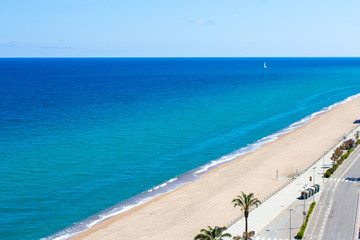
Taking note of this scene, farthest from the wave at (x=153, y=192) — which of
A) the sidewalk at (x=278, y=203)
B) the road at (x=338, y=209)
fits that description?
the road at (x=338, y=209)

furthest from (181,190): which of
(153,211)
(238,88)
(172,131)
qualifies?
(238,88)

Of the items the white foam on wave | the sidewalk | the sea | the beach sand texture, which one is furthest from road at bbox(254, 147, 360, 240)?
the sea

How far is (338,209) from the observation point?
164 feet

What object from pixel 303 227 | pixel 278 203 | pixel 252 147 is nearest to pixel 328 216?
pixel 303 227

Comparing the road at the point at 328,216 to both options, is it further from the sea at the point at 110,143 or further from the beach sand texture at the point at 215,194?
the sea at the point at 110,143

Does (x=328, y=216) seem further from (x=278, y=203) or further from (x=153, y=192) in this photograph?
(x=153, y=192)

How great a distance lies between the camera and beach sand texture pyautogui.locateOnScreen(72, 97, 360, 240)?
48.2 m

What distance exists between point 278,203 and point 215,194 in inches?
388

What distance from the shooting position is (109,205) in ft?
180

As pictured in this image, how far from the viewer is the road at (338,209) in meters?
44.0

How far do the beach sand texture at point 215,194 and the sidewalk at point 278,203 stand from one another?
237cm

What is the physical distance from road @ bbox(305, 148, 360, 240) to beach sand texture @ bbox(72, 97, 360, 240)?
7.82 metres

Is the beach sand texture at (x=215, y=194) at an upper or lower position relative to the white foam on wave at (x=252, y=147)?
lower

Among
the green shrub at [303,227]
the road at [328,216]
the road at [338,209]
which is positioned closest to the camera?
the green shrub at [303,227]
